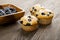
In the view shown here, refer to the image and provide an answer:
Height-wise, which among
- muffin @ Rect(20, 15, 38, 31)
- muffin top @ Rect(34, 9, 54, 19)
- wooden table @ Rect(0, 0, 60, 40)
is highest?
muffin top @ Rect(34, 9, 54, 19)

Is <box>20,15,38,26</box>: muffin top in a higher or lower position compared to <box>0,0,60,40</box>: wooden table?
higher

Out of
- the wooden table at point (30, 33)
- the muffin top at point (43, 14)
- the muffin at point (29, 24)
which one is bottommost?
the wooden table at point (30, 33)

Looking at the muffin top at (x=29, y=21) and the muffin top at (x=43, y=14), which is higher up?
the muffin top at (x=43, y=14)

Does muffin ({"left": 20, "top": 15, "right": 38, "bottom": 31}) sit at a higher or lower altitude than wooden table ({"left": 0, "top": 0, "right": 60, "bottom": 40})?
higher

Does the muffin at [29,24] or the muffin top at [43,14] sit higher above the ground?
the muffin top at [43,14]

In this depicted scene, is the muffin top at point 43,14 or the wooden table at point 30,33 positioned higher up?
the muffin top at point 43,14

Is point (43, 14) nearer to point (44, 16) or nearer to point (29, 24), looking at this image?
point (44, 16)

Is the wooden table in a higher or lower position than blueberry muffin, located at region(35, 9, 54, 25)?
lower

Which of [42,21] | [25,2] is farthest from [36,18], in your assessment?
[25,2]

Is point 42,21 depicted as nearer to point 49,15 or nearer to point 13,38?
point 49,15

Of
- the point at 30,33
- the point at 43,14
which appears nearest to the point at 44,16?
the point at 43,14

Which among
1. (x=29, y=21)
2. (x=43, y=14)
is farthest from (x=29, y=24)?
(x=43, y=14)
